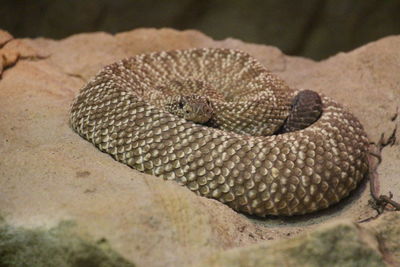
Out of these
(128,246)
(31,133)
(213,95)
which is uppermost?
(128,246)

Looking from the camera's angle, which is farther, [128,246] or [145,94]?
[145,94]

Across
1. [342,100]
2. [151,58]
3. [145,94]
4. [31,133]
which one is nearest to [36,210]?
[31,133]

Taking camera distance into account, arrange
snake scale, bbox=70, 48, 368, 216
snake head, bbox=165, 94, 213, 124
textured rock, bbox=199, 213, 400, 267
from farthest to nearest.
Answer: snake head, bbox=165, 94, 213, 124 < snake scale, bbox=70, 48, 368, 216 < textured rock, bbox=199, 213, 400, 267

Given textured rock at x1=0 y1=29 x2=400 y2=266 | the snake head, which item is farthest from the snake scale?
textured rock at x1=0 y1=29 x2=400 y2=266

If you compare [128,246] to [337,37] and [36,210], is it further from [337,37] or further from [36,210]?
[337,37]

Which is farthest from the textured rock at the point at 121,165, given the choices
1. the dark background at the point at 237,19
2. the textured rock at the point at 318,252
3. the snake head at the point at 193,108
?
the snake head at the point at 193,108

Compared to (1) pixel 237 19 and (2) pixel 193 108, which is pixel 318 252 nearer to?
(2) pixel 193 108

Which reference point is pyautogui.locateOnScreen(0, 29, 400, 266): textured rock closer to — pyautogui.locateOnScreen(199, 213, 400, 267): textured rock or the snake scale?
the snake scale
